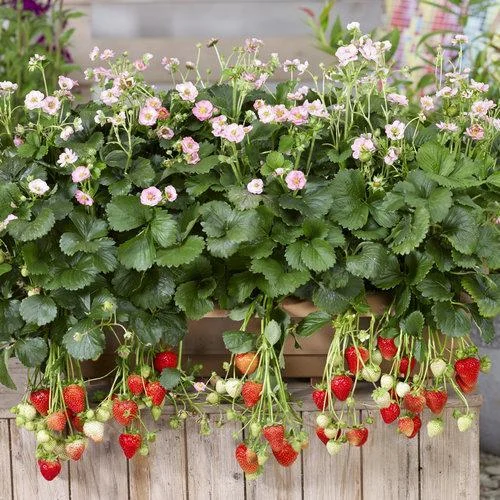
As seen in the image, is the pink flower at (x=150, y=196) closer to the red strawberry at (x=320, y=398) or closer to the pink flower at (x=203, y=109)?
the pink flower at (x=203, y=109)

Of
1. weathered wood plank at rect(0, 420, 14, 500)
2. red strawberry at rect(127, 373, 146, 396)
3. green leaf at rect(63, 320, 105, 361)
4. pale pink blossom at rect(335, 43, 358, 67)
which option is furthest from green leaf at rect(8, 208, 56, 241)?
pale pink blossom at rect(335, 43, 358, 67)

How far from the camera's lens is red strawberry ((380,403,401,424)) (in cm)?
128

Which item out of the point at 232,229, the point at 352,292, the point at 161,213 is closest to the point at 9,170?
the point at 161,213

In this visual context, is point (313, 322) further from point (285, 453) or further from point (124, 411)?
point (124, 411)

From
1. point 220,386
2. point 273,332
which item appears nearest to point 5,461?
point 220,386

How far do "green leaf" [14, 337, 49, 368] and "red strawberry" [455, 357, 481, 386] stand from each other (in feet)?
1.95

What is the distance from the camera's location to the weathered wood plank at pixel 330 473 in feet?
4.65

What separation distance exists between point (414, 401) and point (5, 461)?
2.11 ft

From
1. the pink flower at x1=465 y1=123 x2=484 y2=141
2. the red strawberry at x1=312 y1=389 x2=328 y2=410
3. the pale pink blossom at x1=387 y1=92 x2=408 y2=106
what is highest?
the pale pink blossom at x1=387 y1=92 x2=408 y2=106

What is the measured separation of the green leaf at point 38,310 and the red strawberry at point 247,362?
0.27m

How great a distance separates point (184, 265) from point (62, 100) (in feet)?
1.07

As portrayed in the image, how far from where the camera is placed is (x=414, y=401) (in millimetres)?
1280

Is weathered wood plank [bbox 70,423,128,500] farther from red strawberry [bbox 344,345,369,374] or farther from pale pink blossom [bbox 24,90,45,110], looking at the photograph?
pale pink blossom [bbox 24,90,45,110]

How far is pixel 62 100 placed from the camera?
53.7 inches
